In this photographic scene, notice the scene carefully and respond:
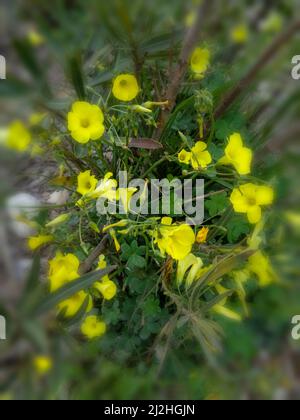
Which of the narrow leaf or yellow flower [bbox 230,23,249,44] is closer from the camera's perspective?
the narrow leaf

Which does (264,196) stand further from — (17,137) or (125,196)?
(17,137)

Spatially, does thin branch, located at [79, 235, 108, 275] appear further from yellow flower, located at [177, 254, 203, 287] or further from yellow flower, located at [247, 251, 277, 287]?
yellow flower, located at [247, 251, 277, 287]

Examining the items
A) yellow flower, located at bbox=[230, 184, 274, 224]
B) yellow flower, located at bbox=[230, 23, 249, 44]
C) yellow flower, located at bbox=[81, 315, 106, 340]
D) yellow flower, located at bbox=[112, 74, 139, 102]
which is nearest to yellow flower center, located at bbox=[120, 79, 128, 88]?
yellow flower, located at bbox=[112, 74, 139, 102]

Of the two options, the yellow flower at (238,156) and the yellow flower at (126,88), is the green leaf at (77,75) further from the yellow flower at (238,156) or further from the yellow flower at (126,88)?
the yellow flower at (238,156)

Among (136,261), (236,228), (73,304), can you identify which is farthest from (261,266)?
(73,304)

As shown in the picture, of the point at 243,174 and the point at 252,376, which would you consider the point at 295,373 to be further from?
the point at 243,174
